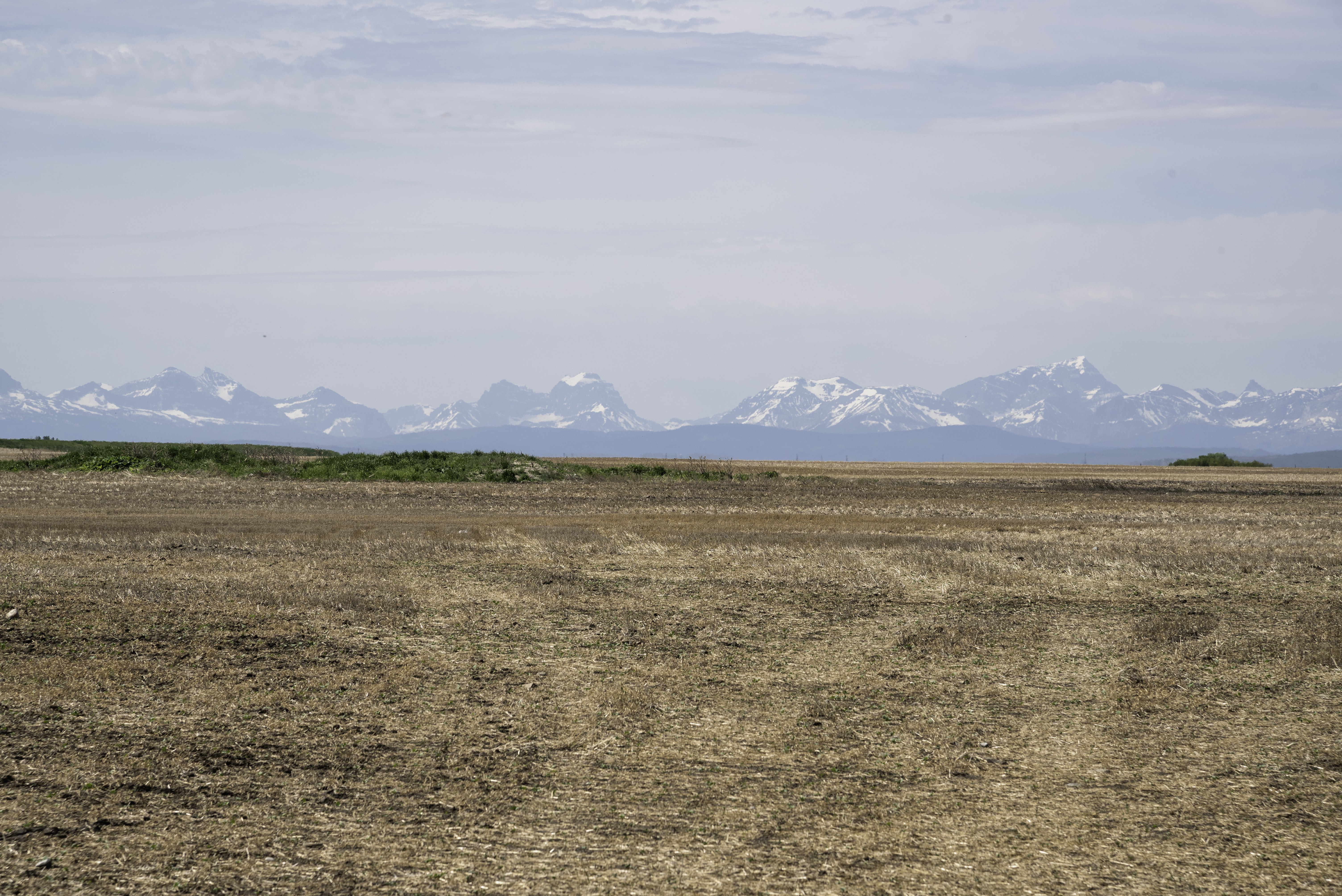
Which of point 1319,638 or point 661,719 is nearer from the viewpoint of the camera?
point 661,719

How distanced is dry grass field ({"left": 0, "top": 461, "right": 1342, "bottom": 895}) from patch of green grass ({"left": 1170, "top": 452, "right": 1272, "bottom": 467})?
95.8m

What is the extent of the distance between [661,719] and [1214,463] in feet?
413

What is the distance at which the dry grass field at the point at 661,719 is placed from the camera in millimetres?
9266

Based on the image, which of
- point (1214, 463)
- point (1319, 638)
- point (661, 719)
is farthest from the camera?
point (1214, 463)

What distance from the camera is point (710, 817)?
1030 centimetres

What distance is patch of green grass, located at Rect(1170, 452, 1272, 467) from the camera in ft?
381

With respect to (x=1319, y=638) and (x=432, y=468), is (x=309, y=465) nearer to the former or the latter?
(x=432, y=468)

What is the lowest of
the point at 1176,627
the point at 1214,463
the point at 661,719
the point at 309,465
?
the point at 661,719

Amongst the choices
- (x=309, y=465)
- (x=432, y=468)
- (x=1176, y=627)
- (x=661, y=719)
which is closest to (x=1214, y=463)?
(x=432, y=468)

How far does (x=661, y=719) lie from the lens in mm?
13781

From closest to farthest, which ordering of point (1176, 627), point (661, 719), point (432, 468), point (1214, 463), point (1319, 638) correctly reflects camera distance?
point (661, 719) < point (1319, 638) < point (1176, 627) < point (432, 468) < point (1214, 463)

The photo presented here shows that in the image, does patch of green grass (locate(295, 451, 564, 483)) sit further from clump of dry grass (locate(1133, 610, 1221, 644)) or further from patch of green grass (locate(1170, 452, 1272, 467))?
patch of green grass (locate(1170, 452, 1272, 467))

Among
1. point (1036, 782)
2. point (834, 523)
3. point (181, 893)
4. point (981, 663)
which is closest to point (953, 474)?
point (834, 523)

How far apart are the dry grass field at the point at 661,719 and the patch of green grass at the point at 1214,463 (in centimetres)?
9579
